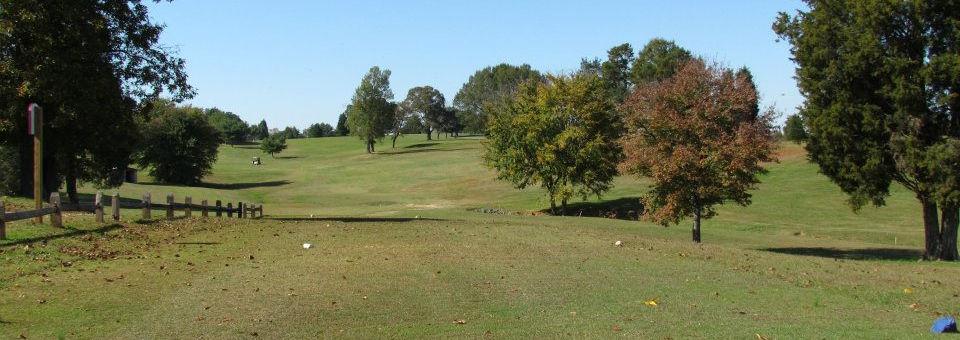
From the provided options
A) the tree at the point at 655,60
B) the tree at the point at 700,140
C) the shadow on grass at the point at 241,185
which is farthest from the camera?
the tree at the point at 655,60

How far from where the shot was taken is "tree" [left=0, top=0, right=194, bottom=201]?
23406 millimetres

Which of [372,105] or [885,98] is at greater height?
[372,105]

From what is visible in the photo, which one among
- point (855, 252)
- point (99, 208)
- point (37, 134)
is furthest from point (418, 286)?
point (855, 252)

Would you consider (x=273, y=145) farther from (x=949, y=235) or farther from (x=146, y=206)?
(x=949, y=235)

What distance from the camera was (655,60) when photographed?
99438 millimetres

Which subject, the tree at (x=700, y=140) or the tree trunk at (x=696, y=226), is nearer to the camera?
the tree at (x=700, y=140)

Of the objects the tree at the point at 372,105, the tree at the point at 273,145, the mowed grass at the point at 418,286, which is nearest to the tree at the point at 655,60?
the tree at the point at 372,105

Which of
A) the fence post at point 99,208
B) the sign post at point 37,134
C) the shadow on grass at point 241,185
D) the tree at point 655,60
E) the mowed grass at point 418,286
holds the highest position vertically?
the tree at point 655,60

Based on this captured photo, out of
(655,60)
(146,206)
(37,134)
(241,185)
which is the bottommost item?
(241,185)

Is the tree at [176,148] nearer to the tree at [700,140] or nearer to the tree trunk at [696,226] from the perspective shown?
the tree trunk at [696,226]

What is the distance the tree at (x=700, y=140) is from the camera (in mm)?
27766

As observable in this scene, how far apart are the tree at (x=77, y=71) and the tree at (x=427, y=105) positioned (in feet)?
430

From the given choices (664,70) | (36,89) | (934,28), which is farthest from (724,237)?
(664,70)

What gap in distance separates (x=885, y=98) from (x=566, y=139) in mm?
26198
